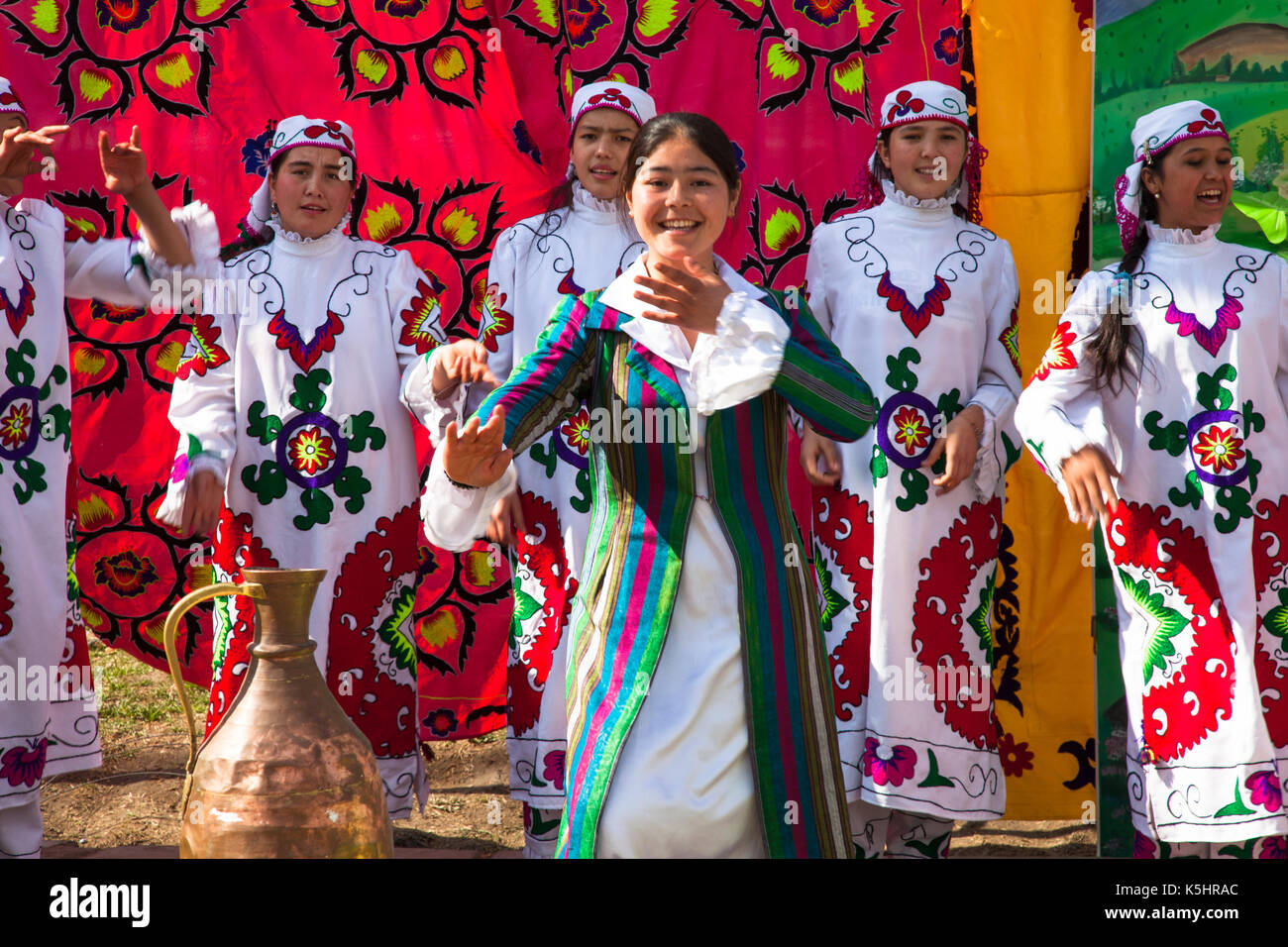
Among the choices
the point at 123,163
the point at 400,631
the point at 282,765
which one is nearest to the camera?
the point at 282,765

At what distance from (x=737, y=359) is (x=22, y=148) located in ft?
6.95

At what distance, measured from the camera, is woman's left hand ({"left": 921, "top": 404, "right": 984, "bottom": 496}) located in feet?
11.8

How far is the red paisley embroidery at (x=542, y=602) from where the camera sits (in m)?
3.75

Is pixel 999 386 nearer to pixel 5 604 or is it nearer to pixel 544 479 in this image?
pixel 544 479

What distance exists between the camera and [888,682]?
143 inches

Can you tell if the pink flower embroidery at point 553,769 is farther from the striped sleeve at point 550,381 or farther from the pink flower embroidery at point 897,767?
the striped sleeve at point 550,381

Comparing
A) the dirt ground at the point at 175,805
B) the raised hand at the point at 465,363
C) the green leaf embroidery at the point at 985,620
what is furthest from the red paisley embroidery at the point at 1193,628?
the raised hand at the point at 465,363

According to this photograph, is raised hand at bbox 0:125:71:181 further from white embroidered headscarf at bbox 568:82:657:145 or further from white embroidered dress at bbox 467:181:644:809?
white embroidered headscarf at bbox 568:82:657:145

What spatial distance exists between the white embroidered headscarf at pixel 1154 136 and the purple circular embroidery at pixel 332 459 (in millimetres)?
2275

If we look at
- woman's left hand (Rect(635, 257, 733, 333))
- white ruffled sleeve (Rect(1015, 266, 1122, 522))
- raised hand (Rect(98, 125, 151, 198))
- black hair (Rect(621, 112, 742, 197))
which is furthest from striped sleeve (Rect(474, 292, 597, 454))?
white ruffled sleeve (Rect(1015, 266, 1122, 522))

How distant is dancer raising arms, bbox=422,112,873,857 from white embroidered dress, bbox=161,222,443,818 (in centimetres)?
164

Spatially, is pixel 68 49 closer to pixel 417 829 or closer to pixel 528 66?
pixel 528 66

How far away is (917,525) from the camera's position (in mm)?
3654

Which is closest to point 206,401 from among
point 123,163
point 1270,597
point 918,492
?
point 123,163
